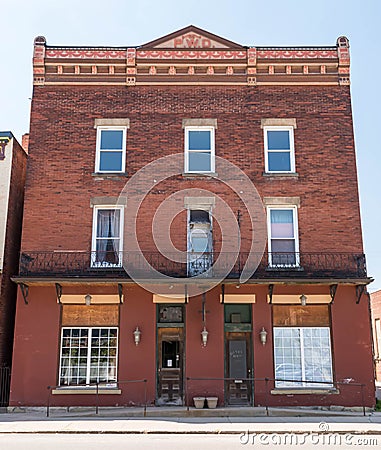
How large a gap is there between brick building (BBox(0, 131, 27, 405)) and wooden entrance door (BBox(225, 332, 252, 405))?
7.12m

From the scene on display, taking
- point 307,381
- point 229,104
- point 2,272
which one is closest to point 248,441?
point 307,381

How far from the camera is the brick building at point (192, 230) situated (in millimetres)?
17547

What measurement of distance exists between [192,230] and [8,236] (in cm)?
626

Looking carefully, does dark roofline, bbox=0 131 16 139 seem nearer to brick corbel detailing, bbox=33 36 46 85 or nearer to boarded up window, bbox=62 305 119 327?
brick corbel detailing, bbox=33 36 46 85

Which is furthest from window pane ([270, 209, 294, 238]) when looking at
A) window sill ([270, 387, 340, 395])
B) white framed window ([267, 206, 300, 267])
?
window sill ([270, 387, 340, 395])

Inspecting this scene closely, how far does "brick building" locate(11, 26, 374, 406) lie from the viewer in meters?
17.5

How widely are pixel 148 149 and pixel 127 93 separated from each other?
89.1 inches

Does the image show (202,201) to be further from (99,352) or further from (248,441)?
(248,441)

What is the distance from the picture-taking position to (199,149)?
19.6 metres

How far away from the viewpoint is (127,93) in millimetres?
20000

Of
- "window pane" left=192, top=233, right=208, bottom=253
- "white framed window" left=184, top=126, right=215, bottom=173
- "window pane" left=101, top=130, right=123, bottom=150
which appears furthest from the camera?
"window pane" left=101, top=130, right=123, bottom=150

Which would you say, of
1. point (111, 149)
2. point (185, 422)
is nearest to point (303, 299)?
point (185, 422)

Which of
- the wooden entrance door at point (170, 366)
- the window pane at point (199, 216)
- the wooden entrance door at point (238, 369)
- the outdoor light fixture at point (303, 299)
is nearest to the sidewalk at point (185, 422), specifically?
the wooden entrance door at point (170, 366)

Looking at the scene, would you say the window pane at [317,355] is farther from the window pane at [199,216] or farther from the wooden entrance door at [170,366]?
the window pane at [199,216]
